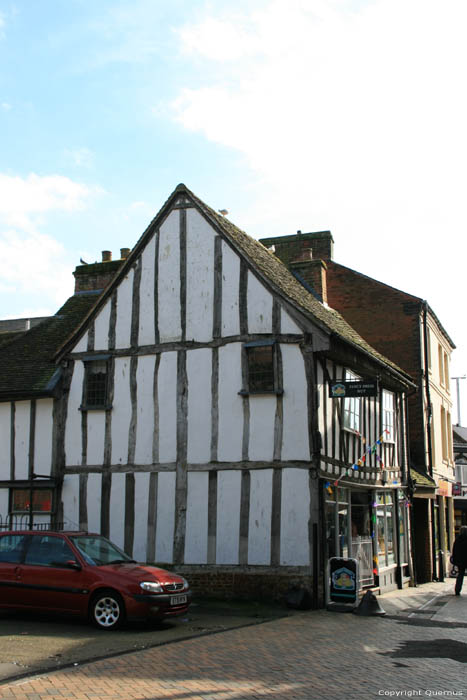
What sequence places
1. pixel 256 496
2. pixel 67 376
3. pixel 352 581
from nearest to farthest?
pixel 352 581, pixel 256 496, pixel 67 376

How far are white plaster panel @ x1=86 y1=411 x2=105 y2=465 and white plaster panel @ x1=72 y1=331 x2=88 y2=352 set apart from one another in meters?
1.52

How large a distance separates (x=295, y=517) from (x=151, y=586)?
4444 mm

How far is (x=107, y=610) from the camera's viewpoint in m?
10.8

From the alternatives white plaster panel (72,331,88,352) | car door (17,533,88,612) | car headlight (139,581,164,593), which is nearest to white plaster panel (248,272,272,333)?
white plaster panel (72,331,88,352)

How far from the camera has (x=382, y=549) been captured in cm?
1886

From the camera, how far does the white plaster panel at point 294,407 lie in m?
14.9

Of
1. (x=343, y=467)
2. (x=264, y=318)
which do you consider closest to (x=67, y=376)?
(x=264, y=318)

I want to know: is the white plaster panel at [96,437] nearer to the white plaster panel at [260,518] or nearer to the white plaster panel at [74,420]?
the white plaster panel at [74,420]

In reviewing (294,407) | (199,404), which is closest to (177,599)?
(294,407)

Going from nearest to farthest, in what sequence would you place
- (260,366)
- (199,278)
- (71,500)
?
(260,366), (199,278), (71,500)

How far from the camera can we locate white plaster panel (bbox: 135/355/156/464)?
16.3m

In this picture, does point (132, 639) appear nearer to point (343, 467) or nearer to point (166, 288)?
point (343, 467)

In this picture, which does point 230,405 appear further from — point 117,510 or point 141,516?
point 117,510

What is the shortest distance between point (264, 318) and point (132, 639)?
758 cm
